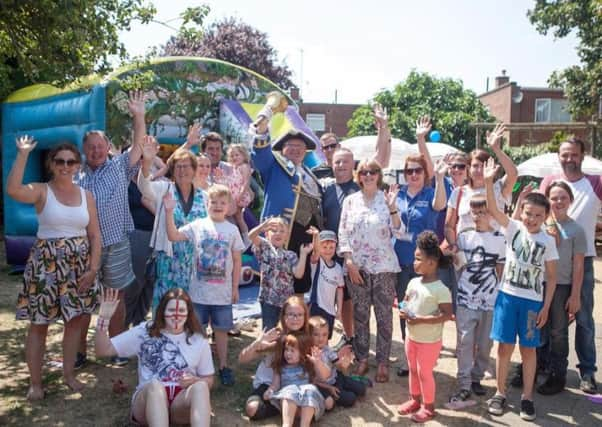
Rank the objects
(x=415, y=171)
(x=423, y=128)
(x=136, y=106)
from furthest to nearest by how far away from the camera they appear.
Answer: (x=423, y=128), (x=415, y=171), (x=136, y=106)

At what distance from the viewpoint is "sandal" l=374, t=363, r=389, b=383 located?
457 cm

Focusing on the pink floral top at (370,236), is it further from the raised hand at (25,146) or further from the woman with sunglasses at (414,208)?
the raised hand at (25,146)

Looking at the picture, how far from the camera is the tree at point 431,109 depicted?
86.7 ft

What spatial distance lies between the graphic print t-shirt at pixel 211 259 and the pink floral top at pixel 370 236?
3.03ft

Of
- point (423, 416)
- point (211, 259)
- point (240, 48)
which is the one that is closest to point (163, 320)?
point (211, 259)

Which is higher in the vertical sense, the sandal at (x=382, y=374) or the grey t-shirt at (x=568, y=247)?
the grey t-shirt at (x=568, y=247)

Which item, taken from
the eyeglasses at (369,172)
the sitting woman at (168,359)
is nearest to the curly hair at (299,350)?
the sitting woman at (168,359)

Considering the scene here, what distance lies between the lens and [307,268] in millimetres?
4672

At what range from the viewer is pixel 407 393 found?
4379 mm

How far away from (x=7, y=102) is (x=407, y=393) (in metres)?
8.11

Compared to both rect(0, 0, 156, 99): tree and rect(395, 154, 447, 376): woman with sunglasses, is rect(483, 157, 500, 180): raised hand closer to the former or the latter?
rect(395, 154, 447, 376): woman with sunglasses

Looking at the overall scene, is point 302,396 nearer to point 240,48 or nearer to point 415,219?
point 415,219

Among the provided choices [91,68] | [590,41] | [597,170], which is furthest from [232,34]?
[91,68]

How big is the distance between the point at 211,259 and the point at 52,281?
1138mm
